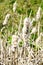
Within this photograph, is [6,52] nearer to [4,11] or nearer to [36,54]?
[36,54]

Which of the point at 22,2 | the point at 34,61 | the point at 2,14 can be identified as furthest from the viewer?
the point at 22,2

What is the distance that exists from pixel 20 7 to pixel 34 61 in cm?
165

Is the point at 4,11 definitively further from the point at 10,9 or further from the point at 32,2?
the point at 32,2

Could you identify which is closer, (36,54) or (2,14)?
(36,54)

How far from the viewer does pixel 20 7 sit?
349 cm

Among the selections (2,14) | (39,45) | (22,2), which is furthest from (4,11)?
(39,45)

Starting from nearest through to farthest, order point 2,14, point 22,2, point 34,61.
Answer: point 34,61, point 2,14, point 22,2

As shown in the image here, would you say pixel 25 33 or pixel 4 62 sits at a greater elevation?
pixel 25 33

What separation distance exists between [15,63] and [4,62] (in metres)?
0.07

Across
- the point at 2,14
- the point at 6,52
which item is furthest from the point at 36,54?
the point at 2,14

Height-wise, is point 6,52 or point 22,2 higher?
point 22,2

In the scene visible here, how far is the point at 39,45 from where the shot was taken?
6.61ft

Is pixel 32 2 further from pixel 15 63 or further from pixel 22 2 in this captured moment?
pixel 15 63

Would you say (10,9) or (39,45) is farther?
(10,9)
